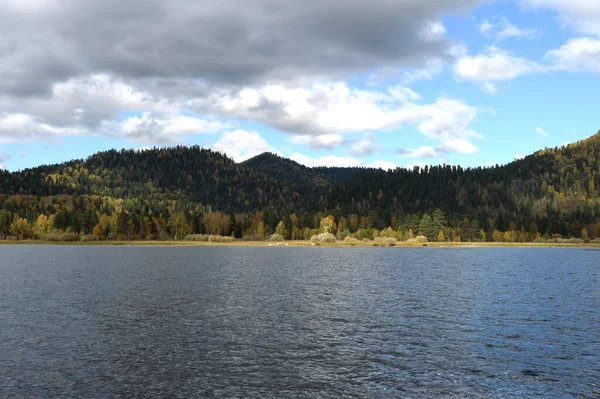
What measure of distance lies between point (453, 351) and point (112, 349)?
2726 cm

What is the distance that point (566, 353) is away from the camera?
3738 cm

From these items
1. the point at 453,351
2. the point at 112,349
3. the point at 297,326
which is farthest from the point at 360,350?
the point at 112,349

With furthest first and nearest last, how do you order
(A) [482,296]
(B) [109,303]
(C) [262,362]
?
(A) [482,296] → (B) [109,303] → (C) [262,362]

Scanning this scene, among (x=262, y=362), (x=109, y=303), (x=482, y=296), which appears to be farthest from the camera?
(x=482, y=296)

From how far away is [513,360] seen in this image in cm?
3544

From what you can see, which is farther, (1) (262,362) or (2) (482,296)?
(2) (482,296)

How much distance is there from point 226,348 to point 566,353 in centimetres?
2705

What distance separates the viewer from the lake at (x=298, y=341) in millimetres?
29484

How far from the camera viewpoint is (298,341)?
134 ft

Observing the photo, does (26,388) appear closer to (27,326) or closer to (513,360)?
(27,326)

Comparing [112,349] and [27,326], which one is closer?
[112,349]

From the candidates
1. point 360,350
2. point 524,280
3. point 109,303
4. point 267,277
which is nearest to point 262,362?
point 360,350

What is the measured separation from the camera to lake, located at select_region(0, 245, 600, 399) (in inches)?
1161

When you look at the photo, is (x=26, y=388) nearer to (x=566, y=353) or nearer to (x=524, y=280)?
(x=566, y=353)
